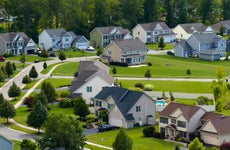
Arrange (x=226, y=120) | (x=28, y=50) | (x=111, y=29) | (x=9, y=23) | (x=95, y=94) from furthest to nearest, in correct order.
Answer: (x=9, y=23), (x=111, y=29), (x=28, y=50), (x=95, y=94), (x=226, y=120)

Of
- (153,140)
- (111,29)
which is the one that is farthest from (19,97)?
(111,29)

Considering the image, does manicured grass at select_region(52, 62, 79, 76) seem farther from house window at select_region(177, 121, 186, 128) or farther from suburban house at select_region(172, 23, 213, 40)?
suburban house at select_region(172, 23, 213, 40)

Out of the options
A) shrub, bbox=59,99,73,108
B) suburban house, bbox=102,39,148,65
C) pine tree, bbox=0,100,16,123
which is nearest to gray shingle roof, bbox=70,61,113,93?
shrub, bbox=59,99,73,108

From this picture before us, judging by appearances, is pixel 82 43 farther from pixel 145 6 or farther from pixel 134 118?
pixel 134 118

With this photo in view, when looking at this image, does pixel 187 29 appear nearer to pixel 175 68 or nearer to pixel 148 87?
pixel 175 68

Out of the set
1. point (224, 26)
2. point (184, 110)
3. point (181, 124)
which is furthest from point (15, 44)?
point (181, 124)

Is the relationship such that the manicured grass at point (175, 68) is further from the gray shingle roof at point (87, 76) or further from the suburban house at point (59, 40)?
the suburban house at point (59, 40)

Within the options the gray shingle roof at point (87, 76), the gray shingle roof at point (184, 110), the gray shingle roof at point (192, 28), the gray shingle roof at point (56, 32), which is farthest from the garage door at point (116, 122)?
the gray shingle roof at point (192, 28)
